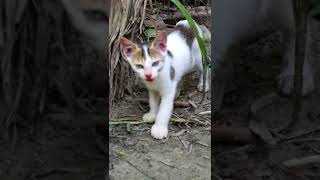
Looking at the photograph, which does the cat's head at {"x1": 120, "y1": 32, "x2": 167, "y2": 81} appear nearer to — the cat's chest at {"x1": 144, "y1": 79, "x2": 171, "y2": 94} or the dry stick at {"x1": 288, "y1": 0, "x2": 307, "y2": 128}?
the cat's chest at {"x1": 144, "y1": 79, "x2": 171, "y2": 94}

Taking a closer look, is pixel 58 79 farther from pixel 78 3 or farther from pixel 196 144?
pixel 196 144

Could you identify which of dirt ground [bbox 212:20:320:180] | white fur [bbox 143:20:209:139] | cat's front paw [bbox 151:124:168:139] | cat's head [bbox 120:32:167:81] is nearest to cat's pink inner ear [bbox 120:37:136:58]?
cat's head [bbox 120:32:167:81]

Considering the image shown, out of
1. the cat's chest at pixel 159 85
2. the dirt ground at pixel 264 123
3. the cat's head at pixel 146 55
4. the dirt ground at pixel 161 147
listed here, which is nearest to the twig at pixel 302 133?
the dirt ground at pixel 264 123

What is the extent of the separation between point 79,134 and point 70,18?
0.26 metres

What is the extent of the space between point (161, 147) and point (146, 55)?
343mm

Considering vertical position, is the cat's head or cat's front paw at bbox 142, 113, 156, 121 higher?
the cat's head

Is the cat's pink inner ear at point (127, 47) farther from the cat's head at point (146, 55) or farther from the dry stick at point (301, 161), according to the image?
the dry stick at point (301, 161)

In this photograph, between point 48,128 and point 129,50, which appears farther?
point 129,50

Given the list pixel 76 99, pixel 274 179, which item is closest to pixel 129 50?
pixel 76 99

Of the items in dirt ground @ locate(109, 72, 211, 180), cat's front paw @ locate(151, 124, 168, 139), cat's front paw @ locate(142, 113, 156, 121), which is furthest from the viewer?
cat's front paw @ locate(142, 113, 156, 121)

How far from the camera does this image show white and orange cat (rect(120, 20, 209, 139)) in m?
1.82

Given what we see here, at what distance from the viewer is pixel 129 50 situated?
183cm

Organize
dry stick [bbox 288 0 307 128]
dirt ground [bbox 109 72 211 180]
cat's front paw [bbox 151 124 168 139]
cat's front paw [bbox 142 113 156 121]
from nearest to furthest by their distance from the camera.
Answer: dry stick [bbox 288 0 307 128] < dirt ground [bbox 109 72 211 180] < cat's front paw [bbox 151 124 168 139] < cat's front paw [bbox 142 113 156 121]

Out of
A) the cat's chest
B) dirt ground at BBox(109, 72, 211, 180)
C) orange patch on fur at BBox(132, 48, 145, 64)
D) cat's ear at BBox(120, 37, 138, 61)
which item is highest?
cat's ear at BBox(120, 37, 138, 61)
